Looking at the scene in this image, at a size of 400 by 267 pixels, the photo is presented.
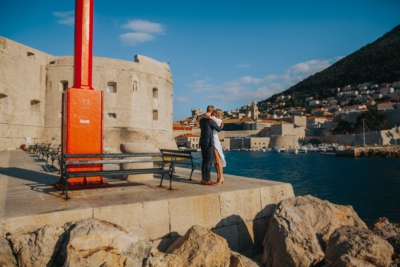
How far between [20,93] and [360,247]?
20956 mm

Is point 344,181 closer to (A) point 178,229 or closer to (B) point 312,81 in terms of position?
(A) point 178,229

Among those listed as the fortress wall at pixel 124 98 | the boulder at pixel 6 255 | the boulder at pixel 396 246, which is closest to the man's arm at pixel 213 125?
the boulder at pixel 396 246

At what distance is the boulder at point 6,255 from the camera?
6.80 ft

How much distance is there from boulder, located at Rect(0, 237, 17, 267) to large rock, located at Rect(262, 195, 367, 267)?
7.50 feet

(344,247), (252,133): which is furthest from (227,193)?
(252,133)

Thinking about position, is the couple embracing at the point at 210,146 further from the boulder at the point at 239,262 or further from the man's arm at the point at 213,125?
the boulder at the point at 239,262

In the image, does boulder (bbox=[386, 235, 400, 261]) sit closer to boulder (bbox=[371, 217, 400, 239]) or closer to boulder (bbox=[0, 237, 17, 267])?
boulder (bbox=[371, 217, 400, 239])

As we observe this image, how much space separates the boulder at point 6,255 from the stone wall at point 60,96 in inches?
709

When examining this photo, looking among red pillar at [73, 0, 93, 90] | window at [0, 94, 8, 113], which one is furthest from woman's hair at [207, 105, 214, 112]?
window at [0, 94, 8, 113]

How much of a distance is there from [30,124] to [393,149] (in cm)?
4148

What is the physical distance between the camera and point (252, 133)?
7862 cm

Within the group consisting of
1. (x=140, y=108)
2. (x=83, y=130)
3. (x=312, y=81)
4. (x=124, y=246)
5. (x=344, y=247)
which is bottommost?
(x=344, y=247)

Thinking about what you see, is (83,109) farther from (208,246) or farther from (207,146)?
(208,246)

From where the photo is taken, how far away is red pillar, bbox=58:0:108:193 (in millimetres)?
3816
